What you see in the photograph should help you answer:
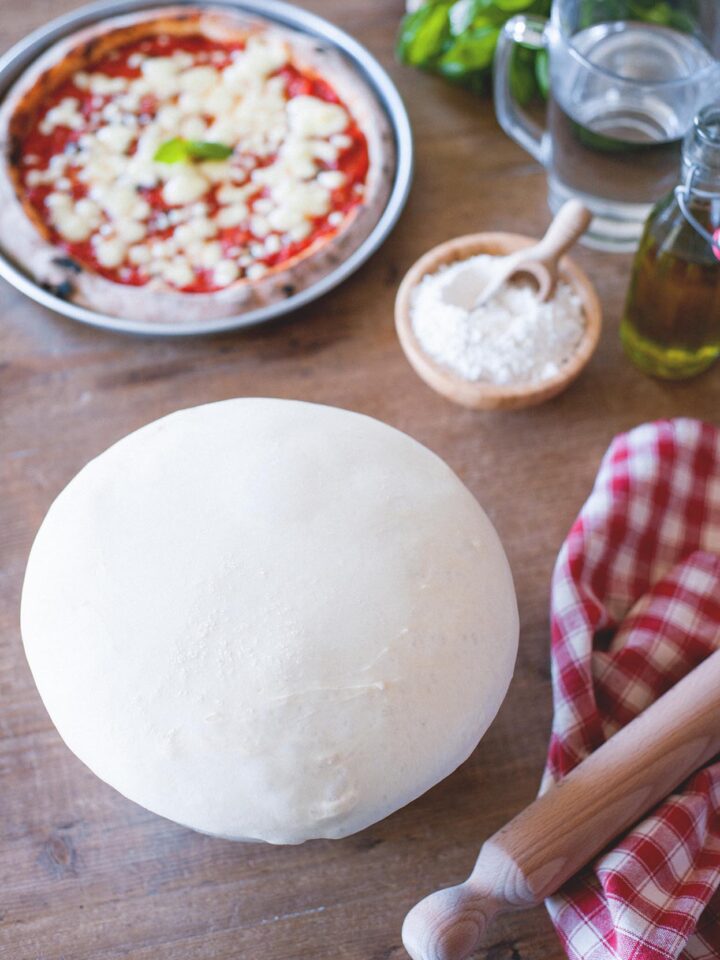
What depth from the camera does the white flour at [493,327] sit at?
3.61ft

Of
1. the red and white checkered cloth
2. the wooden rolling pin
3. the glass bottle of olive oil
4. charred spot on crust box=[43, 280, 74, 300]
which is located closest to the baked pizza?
charred spot on crust box=[43, 280, 74, 300]

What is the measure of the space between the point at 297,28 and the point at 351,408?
0.64m

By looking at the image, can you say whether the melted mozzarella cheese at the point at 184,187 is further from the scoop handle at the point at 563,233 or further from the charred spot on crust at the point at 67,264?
the scoop handle at the point at 563,233

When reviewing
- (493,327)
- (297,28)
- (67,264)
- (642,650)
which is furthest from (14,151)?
(642,650)

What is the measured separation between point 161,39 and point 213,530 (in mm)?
933

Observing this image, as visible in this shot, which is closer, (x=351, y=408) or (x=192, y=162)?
(x=351, y=408)

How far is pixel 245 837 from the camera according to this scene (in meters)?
0.78

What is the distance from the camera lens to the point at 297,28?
144cm

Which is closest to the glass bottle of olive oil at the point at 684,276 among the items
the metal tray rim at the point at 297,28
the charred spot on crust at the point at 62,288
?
the metal tray rim at the point at 297,28

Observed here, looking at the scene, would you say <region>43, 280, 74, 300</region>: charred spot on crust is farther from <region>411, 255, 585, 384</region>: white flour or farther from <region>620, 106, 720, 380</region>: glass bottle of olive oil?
<region>620, 106, 720, 380</region>: glass bottle of olive oil

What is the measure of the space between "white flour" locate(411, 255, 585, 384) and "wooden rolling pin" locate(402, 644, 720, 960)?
0.40m

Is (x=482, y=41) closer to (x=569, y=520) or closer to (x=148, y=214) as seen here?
(x=148, y=214)

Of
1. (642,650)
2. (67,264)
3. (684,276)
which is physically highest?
(684,276)

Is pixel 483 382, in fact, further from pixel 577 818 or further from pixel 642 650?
pixel 577 818
